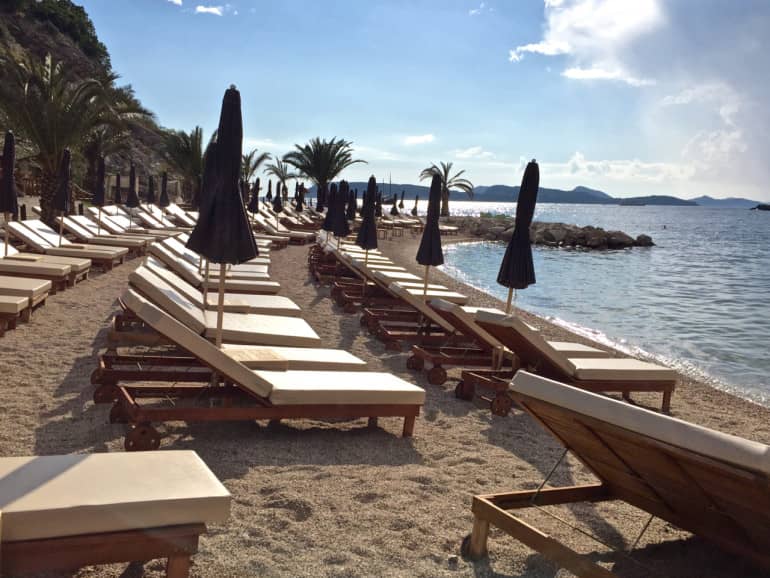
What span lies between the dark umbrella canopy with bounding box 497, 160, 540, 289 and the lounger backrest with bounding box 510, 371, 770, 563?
412cm

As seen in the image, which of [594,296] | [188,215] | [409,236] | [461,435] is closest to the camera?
[461,435]

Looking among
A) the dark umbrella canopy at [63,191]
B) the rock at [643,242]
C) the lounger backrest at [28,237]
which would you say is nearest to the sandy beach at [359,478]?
the lounger backrest at [28,237]

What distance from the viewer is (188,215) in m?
20.6

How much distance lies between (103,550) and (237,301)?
4968mm

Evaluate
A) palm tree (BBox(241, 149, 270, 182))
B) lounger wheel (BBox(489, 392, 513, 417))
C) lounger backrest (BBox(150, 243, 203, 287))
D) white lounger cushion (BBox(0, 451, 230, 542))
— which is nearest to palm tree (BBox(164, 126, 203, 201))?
palm tree (BBox(241, 149, 270, 182))

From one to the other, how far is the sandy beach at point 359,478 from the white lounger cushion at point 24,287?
577 millimetres

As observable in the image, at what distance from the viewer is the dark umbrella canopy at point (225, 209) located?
189 inches

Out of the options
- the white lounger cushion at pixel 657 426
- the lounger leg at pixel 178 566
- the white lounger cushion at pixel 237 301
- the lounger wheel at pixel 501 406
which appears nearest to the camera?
the white lounger cushion at pixel 657 426

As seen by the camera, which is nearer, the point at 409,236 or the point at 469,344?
the point at 469,344

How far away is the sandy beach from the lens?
283 cm

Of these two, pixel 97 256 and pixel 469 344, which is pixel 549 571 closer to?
pixel 469 344

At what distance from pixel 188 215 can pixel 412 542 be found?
1908 centimetres

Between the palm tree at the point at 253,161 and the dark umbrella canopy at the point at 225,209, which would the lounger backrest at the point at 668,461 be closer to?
the dark umbrella canopy at the point at 225,209

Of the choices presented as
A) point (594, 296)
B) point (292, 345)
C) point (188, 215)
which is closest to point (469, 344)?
point (292, 345)
